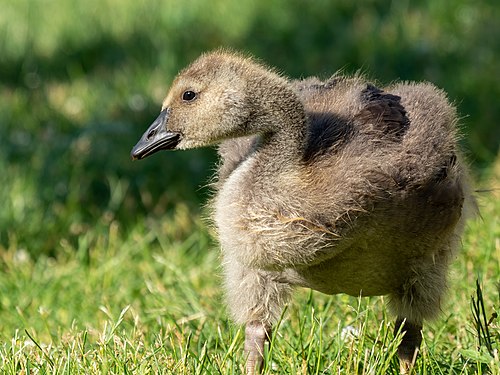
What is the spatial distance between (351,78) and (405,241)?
100 cm

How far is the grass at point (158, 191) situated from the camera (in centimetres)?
404

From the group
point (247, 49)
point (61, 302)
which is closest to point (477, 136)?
point (247, 49)

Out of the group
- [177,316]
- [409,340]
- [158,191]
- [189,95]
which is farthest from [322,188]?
[158,191]

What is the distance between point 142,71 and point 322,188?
193 inches

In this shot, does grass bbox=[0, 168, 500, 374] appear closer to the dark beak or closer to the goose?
the goose

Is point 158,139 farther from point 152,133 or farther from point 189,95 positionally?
point 189,95

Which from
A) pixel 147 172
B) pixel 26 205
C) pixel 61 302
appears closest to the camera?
pixel 61 302

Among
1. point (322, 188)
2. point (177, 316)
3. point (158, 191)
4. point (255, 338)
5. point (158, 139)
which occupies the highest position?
point (158, 139)

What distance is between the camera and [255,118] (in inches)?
156

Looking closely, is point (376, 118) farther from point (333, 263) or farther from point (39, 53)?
point (39, 53)

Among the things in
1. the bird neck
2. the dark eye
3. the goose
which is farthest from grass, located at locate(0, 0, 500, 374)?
the dark eye

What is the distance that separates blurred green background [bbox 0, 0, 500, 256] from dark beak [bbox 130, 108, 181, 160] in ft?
6.87

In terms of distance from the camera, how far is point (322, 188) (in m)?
3.85

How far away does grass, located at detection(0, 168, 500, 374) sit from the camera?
151 inches
